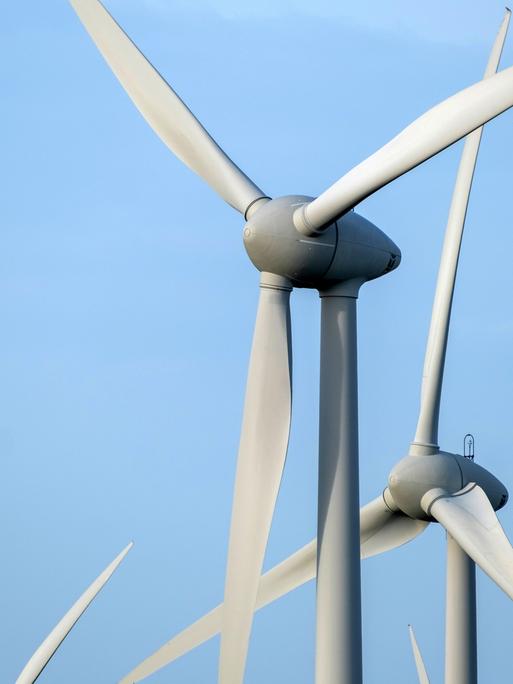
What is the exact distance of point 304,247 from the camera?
19.9m

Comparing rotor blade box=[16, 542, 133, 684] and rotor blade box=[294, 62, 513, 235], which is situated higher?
rotor blade box=[294, 62, 513, 235]

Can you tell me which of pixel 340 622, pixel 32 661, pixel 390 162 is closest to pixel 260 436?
pixel 340 622

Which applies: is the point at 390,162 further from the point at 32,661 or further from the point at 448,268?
the point at 32,661

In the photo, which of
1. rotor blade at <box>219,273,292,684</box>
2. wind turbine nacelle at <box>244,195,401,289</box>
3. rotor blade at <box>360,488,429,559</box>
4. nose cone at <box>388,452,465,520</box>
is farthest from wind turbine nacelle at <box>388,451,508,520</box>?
rotor blade at <box>219,273,292,684</box>

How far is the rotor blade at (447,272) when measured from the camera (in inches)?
1029

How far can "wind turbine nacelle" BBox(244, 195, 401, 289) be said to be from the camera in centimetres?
1981

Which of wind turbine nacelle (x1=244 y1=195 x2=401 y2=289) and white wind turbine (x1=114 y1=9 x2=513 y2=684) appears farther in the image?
white wind turbine (x1=114 y1=9 x2=513 y2=684)

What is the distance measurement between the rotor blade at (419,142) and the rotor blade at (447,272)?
6.92 meters

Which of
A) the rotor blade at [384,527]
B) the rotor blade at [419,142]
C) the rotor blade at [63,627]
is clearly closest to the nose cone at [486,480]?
the rotor blade at [384,527]

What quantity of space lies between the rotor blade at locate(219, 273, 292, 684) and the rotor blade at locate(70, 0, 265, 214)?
1.68 m

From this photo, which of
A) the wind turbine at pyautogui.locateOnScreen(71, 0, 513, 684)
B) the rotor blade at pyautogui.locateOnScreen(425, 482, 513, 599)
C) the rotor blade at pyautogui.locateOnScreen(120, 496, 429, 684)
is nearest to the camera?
the wind turbine at pyautogui.locateOnScreen(71, 0, 513, 684)

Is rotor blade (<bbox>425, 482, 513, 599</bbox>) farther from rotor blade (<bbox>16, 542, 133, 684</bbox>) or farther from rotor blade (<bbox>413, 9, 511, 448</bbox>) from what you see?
rotor blade (<bbox>16, 542, 133, 684</bbox>)

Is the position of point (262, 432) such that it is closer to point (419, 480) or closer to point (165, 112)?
point (165, 112)

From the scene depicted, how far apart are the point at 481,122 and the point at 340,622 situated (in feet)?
22.0
